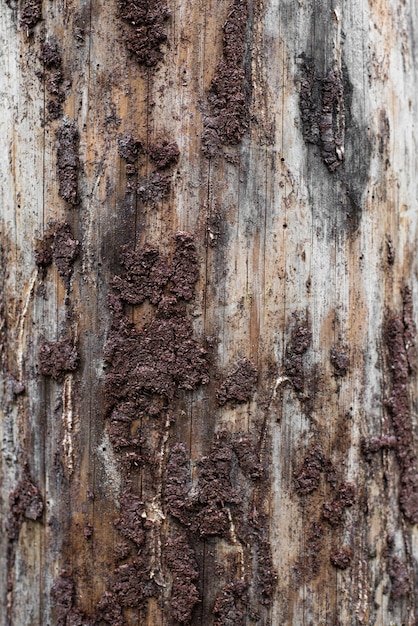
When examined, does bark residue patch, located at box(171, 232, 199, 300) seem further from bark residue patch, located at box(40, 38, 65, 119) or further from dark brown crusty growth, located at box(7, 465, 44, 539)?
dark brown crusty growth, located at box(7, 465, 44, 539)

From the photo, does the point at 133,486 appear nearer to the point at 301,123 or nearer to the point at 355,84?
the point at 301,123

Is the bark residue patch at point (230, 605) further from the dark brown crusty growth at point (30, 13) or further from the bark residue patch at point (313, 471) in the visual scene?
the dark brown crusty growth at point (30, 13)

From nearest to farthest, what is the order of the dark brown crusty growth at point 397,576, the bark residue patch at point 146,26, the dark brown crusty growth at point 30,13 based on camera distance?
the bark residue patch at point 146,26 < the dark brown crusty growth at point 30,13 < the dark brown crusty growth at point 397,576

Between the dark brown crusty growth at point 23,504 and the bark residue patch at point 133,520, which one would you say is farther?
the dark brown crusty growth at point 23,504

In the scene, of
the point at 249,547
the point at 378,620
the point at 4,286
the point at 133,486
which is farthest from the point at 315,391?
the point at 4,286

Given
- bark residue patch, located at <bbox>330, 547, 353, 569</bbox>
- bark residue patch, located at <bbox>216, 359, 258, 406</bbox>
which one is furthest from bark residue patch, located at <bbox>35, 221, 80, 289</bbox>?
bark residue patch, located at <bbox>330, 547, 353, 569</bbox>

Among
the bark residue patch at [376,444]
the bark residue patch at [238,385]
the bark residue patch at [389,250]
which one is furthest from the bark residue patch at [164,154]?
the bark residue patch at [376,444]
